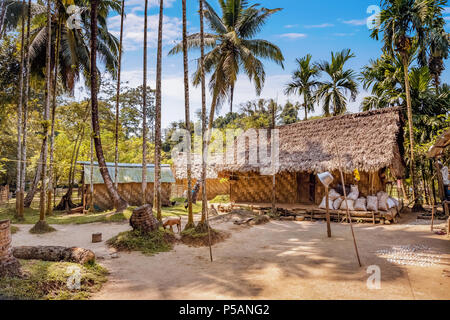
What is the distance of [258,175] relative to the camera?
44.4 ft

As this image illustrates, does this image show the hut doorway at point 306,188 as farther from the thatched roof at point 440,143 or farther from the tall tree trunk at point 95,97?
the tall tree trunk at point 95,97

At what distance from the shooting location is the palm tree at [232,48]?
1184cm

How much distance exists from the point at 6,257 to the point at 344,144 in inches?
468

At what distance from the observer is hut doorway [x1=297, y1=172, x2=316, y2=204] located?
1276cm

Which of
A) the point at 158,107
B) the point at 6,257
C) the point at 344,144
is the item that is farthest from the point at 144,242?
the point at 344,144

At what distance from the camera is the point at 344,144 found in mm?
11789

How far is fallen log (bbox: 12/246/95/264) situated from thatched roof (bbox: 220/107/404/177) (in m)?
8.91

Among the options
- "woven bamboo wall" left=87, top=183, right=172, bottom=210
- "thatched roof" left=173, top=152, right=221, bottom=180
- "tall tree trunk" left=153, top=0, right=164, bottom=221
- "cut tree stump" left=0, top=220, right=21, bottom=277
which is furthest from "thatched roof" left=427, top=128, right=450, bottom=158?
"woven bamboo wall" left=87, top=183, right=172, bottom=210

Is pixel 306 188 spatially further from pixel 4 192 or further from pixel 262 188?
pixel 4 192

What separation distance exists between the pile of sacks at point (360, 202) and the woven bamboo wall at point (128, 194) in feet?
31.4

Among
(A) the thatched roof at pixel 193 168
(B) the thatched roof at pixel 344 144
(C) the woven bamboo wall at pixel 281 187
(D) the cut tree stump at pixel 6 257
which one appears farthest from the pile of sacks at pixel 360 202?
(D) the cut tree stump at pixel 6 257
